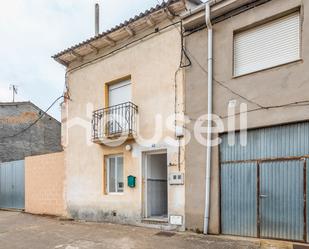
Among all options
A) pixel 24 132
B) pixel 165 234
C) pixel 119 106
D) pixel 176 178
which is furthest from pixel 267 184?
pixel 24 132

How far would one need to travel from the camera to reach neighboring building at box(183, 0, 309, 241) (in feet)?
21.2

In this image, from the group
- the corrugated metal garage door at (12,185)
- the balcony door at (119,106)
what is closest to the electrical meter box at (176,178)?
the balcony door at (119,106)

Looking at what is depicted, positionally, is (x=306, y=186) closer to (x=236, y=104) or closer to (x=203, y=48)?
(x=236, y=104)

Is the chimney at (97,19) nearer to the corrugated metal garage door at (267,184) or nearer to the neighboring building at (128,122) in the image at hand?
the neighboring building at (128,122)

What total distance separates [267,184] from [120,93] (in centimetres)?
570

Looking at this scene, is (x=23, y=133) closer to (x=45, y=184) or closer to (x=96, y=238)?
(x=45, y=184)

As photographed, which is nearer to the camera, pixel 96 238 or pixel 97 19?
pixel 96 238

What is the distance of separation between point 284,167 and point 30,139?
18135 millimetres

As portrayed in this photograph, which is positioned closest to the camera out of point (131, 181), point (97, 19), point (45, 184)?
point (131, 181)

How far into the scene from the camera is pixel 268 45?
713cm

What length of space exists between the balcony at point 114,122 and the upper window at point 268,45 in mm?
3564

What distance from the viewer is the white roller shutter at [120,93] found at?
33.2ft

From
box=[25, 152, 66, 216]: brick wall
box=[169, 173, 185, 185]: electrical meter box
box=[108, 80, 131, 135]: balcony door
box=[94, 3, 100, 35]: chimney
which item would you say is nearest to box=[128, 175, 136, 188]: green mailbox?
box=[169, 173, 185, 185]: electrical meter box

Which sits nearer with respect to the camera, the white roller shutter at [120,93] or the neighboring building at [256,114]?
the neighboring building at [256,114]
